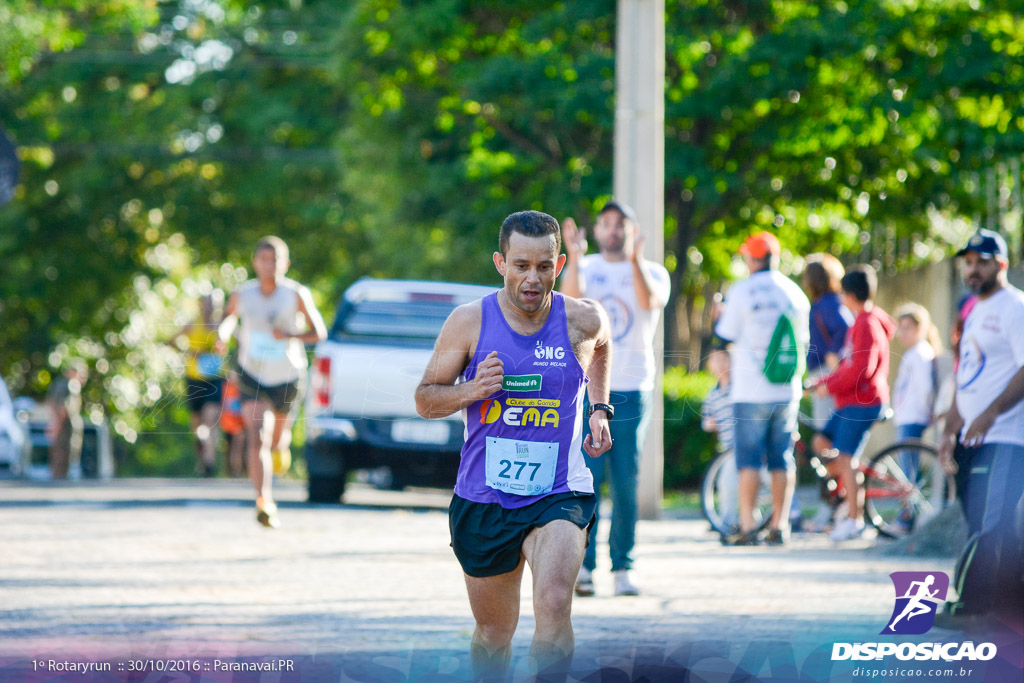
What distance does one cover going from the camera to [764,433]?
35.6 feet

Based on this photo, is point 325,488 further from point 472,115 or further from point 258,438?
point 472,115

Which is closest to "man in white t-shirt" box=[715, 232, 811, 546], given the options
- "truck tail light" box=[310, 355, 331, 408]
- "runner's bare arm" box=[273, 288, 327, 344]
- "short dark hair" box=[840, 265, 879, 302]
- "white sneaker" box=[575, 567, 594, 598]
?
"short dark hair" box=[840, 265, 879, 302]

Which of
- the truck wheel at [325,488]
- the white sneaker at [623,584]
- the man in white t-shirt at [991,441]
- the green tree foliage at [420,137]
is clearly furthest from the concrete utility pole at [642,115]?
the man in white t-shirt at [991,441]

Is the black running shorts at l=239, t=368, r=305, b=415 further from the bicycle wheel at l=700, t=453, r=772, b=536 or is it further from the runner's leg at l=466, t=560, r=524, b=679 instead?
the runner's leg at l=466, t=560, r=524, b=679

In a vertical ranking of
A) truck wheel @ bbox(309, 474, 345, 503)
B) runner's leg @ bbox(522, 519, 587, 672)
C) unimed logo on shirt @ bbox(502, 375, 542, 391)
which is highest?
unimed logo on shirt @ bbox(502, 375, 542, 391)

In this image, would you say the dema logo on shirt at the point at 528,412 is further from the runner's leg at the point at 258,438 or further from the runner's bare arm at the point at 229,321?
the runner's leg at the point at 258,438

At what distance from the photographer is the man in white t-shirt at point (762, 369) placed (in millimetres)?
10586

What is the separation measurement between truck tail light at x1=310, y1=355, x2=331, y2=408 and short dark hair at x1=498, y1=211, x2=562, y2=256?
9.18 meters

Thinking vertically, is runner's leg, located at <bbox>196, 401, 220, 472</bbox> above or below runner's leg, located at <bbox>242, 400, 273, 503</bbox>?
below

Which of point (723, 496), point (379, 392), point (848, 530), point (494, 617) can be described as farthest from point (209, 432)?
point (494, 617)

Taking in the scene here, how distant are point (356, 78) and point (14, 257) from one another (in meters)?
10.1

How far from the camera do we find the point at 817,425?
12.5 metres

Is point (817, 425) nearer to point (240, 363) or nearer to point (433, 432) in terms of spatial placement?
point (433, 432)

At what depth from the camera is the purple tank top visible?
17.1 feet
